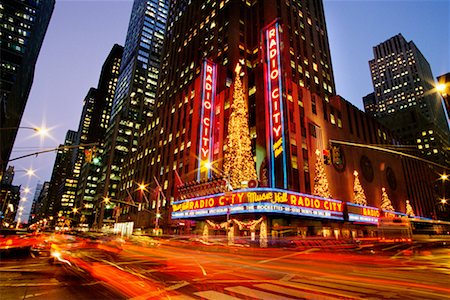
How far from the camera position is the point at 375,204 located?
165ft

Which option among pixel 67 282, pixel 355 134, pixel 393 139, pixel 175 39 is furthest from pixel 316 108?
pixel 175 39

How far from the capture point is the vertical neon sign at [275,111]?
3512 centimetres

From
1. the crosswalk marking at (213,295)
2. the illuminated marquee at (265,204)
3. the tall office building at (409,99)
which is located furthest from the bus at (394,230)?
the tall office building at (409,99)

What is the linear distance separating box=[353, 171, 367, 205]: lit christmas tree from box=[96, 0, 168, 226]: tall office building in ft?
317

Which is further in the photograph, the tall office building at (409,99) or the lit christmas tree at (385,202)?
the tall office building at (409,99)

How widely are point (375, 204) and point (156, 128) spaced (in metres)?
→ 55.1

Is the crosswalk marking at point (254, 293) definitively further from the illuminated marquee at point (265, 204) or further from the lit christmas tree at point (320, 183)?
the lit christmas tree at point (320, 183)

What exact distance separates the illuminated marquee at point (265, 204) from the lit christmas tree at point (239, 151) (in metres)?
2.50

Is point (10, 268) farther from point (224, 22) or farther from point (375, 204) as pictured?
point (224, 22)

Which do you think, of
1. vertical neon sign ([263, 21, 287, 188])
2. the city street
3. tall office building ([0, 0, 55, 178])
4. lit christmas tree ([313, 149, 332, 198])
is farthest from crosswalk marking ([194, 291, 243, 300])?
tall office building ([0, 0, 55, 178])

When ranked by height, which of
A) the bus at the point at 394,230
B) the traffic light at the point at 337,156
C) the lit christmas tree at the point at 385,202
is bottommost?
the bus at the point at 394,230

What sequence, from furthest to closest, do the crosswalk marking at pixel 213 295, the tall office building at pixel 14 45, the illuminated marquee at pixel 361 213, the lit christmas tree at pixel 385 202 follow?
the tall office building at pixel 14 45 < the lit christmas tree at pixel 385 202 < the illuminated marquee at pixel 361 213 < the crosswalk marking at pixel 213 295

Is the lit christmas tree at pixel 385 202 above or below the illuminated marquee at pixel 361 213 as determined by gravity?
above

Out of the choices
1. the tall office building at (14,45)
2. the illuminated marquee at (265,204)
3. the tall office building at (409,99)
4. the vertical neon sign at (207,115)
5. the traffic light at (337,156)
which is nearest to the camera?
the traffic light at (337,156)
